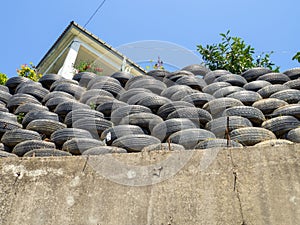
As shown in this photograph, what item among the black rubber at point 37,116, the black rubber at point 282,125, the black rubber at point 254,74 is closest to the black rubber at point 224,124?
the black rubber at point 282,125

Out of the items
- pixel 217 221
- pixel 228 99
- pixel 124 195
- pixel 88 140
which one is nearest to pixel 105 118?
pixel 88 140

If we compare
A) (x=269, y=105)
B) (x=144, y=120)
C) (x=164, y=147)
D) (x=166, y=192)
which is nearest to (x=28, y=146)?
(x=144, y=120)

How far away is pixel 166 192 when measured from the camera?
2758 mm

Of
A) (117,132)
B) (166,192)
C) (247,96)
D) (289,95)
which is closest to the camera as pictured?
(166,192)

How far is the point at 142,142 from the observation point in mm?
3553

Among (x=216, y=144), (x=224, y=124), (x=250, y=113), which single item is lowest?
(x=216, y=144)

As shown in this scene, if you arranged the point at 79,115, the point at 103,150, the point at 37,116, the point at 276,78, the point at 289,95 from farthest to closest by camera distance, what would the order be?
the point at 276,78
the point at 289,95
the point at 37,116
the point at 79,115
the point at 103,150

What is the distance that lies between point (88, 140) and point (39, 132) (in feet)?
2.45

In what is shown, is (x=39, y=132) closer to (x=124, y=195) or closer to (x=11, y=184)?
(x=11, y=184)

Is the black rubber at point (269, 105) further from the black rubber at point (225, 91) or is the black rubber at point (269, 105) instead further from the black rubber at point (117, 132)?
the black rubber at point (117, 132)

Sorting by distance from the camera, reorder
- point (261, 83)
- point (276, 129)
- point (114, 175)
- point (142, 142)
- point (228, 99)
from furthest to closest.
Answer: point (261, 83)
point (228, 99)
point (276, 129)
point (142, 142)
point (114, 175)

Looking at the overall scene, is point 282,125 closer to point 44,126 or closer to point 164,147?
point 164,147

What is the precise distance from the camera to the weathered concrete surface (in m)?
2.60

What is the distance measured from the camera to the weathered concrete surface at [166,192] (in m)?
2.60
